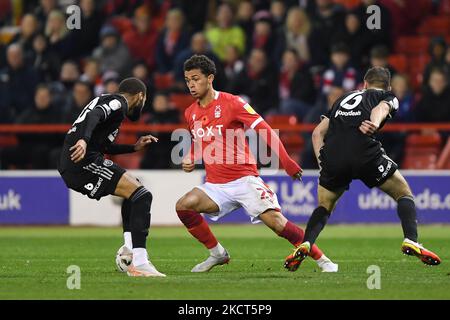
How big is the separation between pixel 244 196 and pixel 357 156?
3.58 ft

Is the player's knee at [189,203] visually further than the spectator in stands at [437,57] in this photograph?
No

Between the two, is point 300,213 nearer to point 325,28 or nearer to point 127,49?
point 325,28

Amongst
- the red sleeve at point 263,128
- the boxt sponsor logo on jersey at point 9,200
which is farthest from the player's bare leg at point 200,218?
the boxt sponsor logo on jersey at point 9,200

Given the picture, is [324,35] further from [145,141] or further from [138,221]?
[138,221]

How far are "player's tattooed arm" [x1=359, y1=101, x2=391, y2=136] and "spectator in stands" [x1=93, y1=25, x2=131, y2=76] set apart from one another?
10.1 m

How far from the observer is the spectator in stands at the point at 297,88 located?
18016 mm

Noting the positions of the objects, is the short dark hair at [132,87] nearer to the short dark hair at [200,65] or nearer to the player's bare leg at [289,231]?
the short dark hair at [200,65]

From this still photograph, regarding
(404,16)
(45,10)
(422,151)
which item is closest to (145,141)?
(422,151)

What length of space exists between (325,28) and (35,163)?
17.6ft

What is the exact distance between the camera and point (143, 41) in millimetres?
20203

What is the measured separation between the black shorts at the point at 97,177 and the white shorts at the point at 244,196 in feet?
2.67

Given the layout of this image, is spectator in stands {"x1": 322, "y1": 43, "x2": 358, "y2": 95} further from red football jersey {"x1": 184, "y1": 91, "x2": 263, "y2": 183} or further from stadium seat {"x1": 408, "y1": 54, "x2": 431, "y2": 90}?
red football jersey {"x1": 184, "y1": 91, "x2": 263, "y2": 183}

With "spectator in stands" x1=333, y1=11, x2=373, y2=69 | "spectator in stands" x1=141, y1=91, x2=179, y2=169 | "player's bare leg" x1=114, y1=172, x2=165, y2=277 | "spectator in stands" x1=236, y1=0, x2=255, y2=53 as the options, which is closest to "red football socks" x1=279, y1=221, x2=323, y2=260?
"player's bare leg" x1=114, y1=172, x2=165, y2=277

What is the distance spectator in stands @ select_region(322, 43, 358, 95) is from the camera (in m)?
17.7
